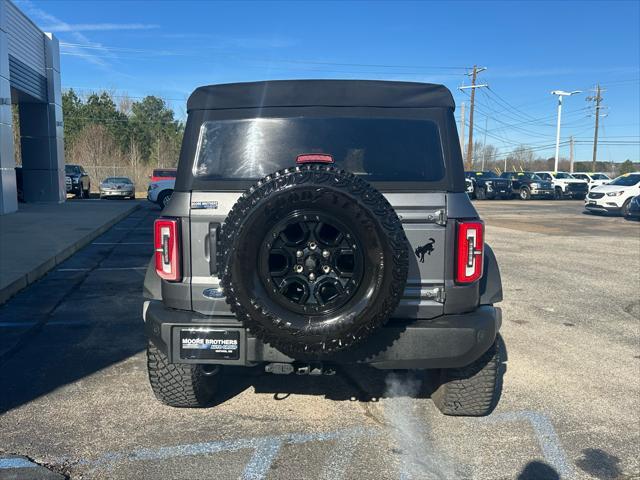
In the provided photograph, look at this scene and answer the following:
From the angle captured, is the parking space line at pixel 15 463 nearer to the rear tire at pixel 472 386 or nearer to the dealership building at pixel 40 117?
the rear tire at pixel 472 386

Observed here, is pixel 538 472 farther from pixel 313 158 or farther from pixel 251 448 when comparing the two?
pixel 313 158

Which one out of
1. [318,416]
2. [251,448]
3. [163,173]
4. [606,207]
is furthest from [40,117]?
[251,448]

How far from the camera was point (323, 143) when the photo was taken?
350 cm

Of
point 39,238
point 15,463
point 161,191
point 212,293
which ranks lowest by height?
point 15,463

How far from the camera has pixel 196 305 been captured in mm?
3295

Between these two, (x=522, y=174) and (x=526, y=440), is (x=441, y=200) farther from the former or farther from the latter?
(x=522, y=174)

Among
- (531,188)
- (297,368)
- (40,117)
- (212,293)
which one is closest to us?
(297,368)

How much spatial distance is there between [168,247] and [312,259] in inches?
37.0

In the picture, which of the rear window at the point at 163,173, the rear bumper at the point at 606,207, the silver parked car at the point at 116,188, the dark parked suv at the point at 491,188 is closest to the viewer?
the rear bumper at the point at 606,207

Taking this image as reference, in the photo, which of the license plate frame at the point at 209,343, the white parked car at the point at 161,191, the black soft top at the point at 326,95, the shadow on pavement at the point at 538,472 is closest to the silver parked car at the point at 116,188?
the white parked car at the point at 161,191

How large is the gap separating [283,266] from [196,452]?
1.26 meters

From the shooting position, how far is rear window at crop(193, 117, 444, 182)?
11.3 ft

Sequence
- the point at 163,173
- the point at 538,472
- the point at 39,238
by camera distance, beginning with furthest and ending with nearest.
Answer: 1. the point at 163,173
2. the point at 39,238
3. the point at 538,472

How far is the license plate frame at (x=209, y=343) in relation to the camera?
10.2 feet
